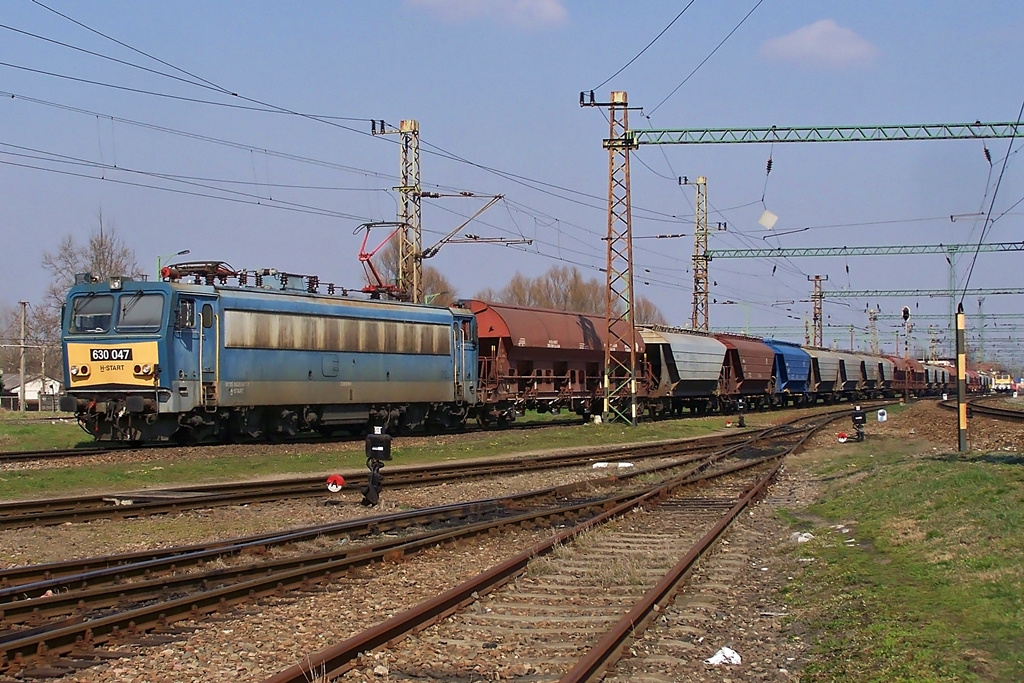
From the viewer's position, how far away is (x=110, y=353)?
2189 cm

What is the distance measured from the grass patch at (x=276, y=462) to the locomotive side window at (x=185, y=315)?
286 cm

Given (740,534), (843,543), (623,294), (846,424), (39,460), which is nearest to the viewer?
(843,543)

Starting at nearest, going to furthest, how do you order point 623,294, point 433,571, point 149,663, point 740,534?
point 149,663
point 433,571
point 740,534
point 623,294

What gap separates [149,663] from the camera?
7020mm

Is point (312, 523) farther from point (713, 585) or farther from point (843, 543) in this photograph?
point (843, 543)

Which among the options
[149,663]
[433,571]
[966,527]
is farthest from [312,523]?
[966,527]

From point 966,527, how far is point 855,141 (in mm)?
22029

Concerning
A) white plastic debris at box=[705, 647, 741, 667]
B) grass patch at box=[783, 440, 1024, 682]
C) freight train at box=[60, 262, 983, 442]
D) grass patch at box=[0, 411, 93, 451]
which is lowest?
white plastic debris at box=[705, 647, 741, 667]

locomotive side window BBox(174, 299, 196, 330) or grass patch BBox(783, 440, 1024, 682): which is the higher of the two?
locomotive side window BBox(174, 299, 196, 330)

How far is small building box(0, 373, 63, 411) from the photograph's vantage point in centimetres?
6862

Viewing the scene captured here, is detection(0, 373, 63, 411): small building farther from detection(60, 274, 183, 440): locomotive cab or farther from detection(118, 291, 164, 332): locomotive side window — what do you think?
detection(118, 291, 164, 332): locomotive side window

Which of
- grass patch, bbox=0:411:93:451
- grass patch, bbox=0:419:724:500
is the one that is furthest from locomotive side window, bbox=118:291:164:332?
grass patch, bbox=0:411:93:451

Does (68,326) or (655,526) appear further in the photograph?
(68,326)

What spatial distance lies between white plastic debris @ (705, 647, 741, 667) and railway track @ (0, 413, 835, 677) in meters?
4.04
